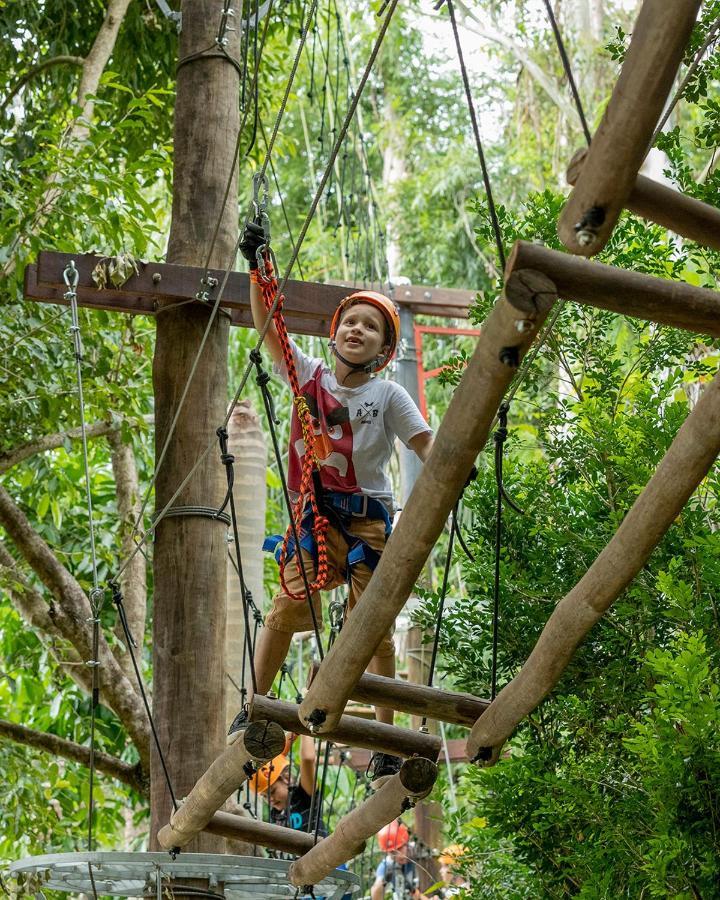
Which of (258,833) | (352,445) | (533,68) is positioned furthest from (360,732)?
(533,68)

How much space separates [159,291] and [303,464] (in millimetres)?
1141

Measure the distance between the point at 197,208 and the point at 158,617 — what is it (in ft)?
4.44

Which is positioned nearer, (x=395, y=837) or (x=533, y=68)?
(x=395, y=837)

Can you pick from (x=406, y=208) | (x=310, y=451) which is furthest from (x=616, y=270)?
(x=406, y=208)

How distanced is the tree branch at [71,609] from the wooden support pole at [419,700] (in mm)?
2577

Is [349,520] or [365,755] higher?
[365,755]

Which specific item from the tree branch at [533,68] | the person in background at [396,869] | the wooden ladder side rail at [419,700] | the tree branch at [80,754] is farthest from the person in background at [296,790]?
the tree branch at [533,68]

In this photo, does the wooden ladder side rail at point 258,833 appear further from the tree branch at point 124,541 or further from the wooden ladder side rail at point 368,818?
the tree branch at point 124,541

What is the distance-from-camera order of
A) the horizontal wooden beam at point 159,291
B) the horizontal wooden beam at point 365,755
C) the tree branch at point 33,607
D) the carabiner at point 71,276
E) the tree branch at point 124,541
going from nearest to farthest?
the carabiner at point 71,276, the horizontal wooden beam at point 159,291, the tree branch at point 33,607, the tree branch at point 124,541, the horizontal wooden beam at point 365,755

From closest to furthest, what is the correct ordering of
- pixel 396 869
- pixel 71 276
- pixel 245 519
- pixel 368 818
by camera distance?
Result: pixel 368 818
pixel 71 276
pixel 245 519
pixel 396 869

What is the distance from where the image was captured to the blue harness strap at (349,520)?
3.34 meters

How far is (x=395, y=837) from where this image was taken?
7520 millimetres

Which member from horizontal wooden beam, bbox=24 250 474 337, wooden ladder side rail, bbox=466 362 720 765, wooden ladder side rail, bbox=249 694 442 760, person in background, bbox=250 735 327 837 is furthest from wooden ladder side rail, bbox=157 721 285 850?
person in background, bbox=250 735 327 837

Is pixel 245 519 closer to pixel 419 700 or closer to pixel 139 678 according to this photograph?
pixel 139 678
